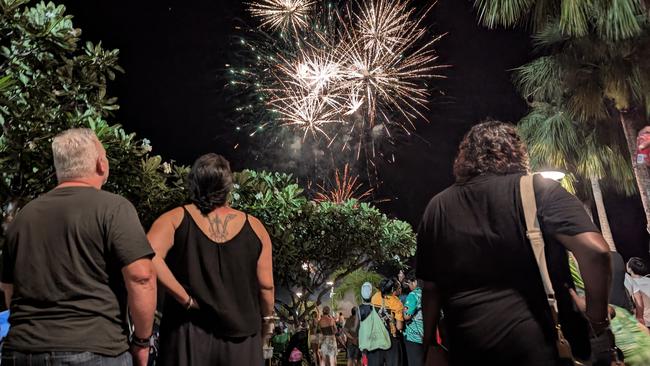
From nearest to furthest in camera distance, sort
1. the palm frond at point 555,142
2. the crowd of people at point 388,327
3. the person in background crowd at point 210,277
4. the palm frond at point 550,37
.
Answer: the person in background crowd at point 210,277 < the crowd of people at point 388,327 < the palm frond at point 550,37 < the palm frond at point 555,142

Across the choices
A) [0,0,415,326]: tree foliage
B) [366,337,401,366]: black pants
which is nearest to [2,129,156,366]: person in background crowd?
[0,0,415,326]: tree foliage

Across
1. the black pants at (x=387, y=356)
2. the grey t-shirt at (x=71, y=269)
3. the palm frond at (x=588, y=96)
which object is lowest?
the black pants at (x=387, y=356)

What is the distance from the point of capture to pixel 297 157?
24.2 m

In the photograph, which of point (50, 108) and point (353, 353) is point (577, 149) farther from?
point (50, 108)

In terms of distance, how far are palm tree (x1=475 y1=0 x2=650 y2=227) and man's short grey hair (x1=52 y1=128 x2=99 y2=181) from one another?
29.5ft

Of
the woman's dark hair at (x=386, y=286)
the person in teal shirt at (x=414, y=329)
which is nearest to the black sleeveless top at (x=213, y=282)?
the person in teal shirt at (x=414, y=329)

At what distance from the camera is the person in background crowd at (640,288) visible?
6.35 m

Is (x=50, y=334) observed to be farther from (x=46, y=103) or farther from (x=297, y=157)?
(x=297, y=157)

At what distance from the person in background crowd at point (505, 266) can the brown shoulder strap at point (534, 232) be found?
0.08 feet

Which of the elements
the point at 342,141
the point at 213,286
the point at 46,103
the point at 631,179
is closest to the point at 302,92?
the point at 342,141

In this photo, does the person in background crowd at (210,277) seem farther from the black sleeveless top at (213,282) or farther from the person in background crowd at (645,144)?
the person in background crowd at (645,144)

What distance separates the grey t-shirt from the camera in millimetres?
2334

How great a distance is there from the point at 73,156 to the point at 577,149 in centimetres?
1523

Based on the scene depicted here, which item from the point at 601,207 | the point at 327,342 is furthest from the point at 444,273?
the point at 601,207
